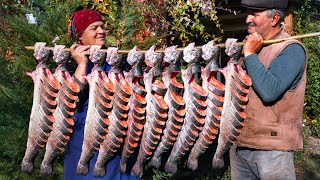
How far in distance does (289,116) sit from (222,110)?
401 millimetres

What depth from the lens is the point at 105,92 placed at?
9.68ft

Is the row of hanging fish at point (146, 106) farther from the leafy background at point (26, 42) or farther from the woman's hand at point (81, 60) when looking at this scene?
the leafy background at point (26, 42)

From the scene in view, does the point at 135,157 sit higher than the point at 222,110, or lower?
lower

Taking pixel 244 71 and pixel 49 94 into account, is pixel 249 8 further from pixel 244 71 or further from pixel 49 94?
pixel 49 94

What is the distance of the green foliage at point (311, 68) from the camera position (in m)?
9.12

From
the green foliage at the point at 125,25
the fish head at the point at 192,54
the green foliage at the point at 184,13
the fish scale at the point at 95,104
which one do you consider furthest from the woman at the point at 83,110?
the green foliage at the point at 184,13

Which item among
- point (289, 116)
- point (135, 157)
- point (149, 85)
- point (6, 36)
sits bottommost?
point (135, 157)

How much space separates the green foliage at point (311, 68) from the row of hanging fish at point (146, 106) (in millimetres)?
6622

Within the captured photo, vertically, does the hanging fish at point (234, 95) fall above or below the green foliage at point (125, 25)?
below

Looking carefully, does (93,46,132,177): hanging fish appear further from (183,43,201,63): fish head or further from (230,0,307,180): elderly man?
(230,0,307,180): elderly man

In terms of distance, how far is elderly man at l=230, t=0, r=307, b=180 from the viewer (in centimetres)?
268

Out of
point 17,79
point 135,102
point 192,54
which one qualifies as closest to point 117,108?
point 135,102

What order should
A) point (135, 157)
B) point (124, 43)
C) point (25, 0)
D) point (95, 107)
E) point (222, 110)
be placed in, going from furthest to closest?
point (25, 0), point (124, 43), point (135, 157), point (95, 107), point (222, 110)

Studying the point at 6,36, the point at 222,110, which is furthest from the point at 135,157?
the point at 6,36
